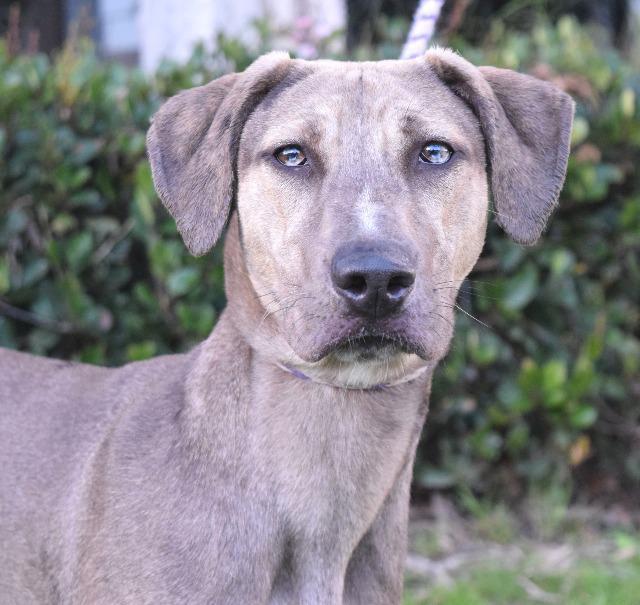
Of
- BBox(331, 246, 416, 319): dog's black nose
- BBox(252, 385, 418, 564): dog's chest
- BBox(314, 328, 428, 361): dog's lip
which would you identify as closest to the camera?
BBox(331, 246, 416, 319): dog's black nose

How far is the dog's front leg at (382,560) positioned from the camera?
2.74m

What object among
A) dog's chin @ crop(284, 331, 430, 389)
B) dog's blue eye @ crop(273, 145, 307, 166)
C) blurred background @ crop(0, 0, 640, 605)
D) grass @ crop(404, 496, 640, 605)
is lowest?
grass @ crop(404, 496, 640, 605)

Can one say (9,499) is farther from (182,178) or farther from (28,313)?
(28,313)

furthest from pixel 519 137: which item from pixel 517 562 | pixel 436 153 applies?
pixel 517 562

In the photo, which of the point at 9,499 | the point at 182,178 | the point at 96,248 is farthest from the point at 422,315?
the point at 96,248

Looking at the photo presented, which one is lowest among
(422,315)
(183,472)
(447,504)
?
(447,504)

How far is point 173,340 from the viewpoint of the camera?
4.63 meters

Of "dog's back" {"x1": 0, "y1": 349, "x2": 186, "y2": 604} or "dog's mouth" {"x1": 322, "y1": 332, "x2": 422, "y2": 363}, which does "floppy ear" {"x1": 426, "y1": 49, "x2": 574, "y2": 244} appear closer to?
"dog's mouth" {"x1": 322, "y1": 332, "x2": 422, "y2": 363}

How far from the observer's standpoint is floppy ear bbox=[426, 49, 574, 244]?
2.84 m

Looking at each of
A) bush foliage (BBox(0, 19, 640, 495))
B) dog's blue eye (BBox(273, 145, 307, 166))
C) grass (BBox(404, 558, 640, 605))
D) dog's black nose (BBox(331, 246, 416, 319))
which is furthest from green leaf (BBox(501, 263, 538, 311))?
dog's black nose (BBox(331, 246, 416, 319))

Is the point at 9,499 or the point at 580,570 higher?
the point at 9,499

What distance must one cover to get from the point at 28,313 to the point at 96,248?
0.41 m

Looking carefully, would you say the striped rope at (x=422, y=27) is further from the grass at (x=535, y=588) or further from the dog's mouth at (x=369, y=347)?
the grass at (x=535, y=588)

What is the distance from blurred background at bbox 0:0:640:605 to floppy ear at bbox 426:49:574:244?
45.8 inches
